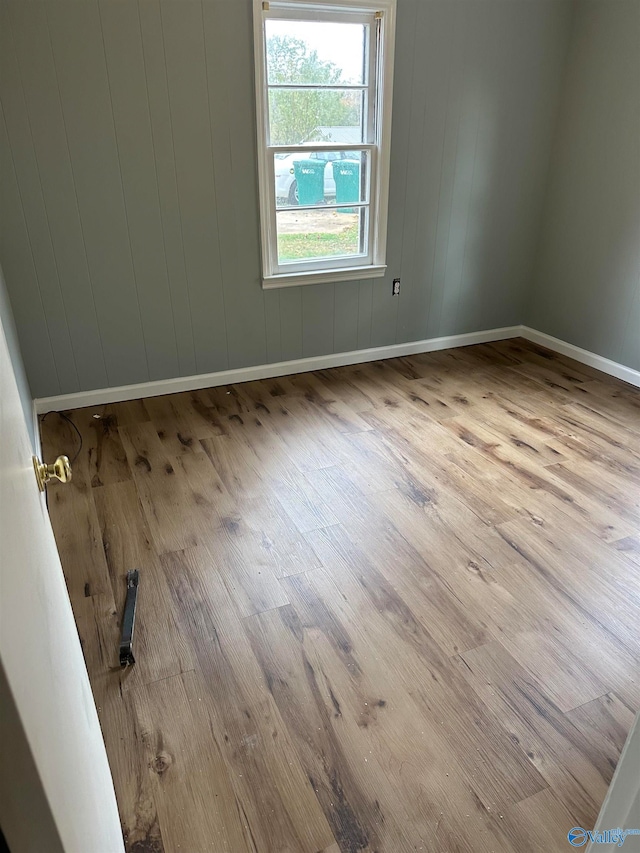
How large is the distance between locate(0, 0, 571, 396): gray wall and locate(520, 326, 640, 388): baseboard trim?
0.43 metres

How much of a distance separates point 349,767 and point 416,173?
10.6 feet

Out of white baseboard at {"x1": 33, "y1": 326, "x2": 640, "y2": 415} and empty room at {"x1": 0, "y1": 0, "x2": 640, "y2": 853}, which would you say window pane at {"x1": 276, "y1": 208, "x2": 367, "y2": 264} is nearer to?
empty room at {"x1": 0, "y1": 0, "x2": 640, "y2": 853}

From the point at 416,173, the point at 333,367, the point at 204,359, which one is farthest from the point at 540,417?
the point at 204,359

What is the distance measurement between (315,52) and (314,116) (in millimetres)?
298

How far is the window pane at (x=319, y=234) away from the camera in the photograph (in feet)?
11.3

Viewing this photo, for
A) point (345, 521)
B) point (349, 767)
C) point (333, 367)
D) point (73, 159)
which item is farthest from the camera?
point (333, 367)

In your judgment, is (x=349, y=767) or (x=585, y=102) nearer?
(x=349, y=767)

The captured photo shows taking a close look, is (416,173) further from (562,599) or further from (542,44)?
(562,599)

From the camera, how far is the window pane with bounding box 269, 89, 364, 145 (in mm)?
3158

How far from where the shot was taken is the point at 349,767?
1.46 metres

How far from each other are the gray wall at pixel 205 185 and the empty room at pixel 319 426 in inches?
0.6

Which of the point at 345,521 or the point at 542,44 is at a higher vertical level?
the point at 542,44

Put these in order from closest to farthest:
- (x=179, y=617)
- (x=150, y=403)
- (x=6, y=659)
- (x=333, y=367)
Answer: (x=6, y=659) → (x=179, y=617) → (x=150, y=403) → (x=333, y=367)

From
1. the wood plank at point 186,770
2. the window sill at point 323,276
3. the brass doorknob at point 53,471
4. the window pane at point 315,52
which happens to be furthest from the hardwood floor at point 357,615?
the window pane at point 315,52
